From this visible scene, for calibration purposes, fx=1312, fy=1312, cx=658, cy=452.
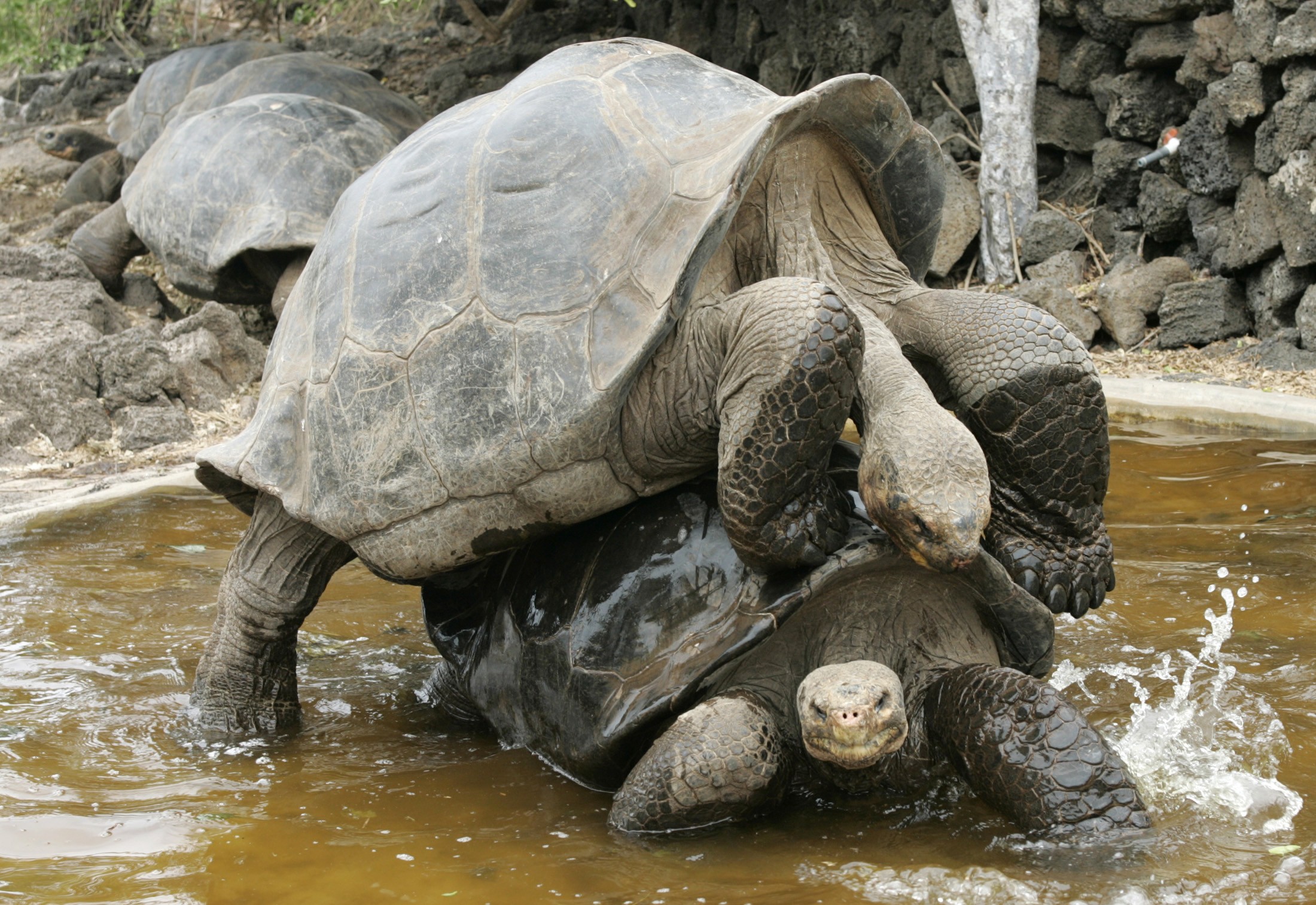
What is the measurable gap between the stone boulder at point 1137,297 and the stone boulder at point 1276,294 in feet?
1.76

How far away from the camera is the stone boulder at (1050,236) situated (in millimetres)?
9102

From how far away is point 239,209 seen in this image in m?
9.03

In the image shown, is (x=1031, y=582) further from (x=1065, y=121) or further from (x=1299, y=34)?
(x=1065, y=121)

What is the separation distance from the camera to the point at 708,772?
2695 millimetres

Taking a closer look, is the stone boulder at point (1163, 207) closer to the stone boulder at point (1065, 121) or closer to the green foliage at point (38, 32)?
the stone boulder at point (1065, 121)

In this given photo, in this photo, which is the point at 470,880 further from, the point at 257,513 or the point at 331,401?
the point at 257,513

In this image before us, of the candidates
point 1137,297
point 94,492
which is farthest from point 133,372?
point 1137,297

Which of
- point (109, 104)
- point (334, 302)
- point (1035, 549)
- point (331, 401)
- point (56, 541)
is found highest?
point (109, 104)

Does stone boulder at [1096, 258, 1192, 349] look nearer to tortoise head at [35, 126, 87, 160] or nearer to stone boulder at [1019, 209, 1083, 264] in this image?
stone boulder at [1019, 209, 1083, 264]

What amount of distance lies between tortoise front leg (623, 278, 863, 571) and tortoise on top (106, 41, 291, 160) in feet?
35.7

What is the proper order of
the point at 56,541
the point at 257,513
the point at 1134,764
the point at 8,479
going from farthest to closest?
the point at 8,479
the point at 56,541
the point at 257,513
the point at 1134,764

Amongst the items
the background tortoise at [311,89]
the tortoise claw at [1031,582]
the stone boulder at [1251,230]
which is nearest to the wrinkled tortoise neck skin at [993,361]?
the tortoise claw at [1031,582]

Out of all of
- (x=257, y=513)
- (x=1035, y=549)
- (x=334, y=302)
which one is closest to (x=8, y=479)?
(x=257, y=513)

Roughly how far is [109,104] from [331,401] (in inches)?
591
